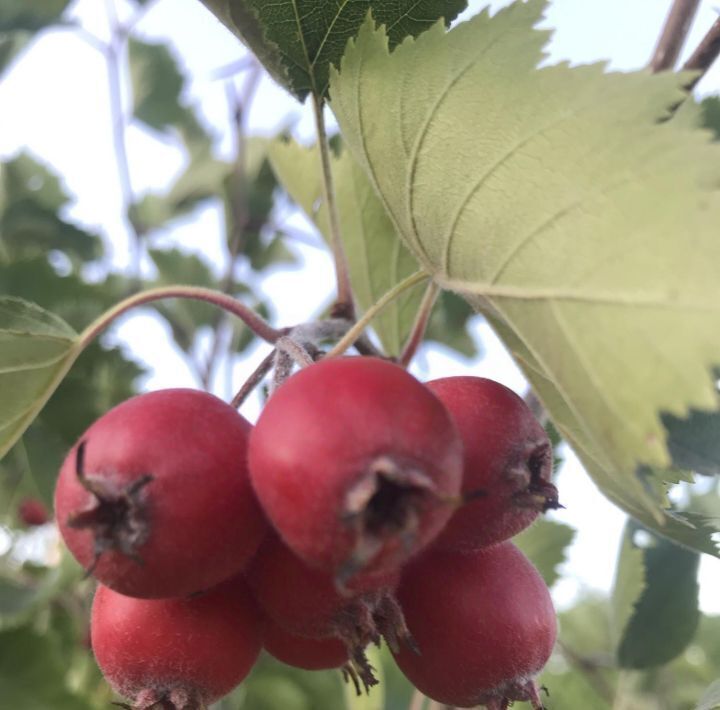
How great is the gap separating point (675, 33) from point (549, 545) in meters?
0.90

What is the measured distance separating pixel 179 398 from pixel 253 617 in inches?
10.1

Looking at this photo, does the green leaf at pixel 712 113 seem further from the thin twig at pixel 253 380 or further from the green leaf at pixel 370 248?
the thin twig at pixel 253 380

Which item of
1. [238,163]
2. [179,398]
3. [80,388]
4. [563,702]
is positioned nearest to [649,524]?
[179,398]

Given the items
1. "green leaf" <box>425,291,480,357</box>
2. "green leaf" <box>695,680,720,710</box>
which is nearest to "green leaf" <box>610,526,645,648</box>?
"green leaf" <box>695,680,720,710</box>

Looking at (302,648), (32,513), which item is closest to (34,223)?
(32,513)

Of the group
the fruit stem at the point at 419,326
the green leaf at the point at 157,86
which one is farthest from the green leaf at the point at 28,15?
the fruit stem at the point at 419,326

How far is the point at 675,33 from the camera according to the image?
1.12 m

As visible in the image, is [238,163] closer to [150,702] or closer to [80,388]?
[80,388]

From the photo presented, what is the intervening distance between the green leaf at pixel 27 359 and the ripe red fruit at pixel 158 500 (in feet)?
0.99

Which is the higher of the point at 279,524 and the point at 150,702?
the point at 279,524

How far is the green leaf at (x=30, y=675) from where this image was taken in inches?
76.2

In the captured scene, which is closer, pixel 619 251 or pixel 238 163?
pixel 619 251

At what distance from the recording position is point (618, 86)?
70cm

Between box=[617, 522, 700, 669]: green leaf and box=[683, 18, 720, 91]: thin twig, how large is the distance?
0.77 metres
